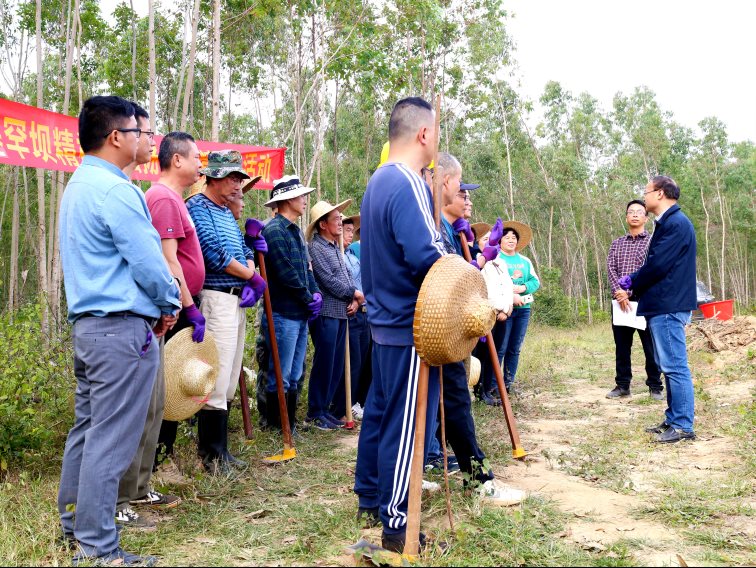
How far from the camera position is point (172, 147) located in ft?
12.1

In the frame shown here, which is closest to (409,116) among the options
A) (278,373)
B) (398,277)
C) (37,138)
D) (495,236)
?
(398,277)

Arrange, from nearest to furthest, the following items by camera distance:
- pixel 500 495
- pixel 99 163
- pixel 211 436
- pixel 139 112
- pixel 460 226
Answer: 1. pixel 99 163
2. pixel 139 112
3. pixel 500 495
4. pixel 211 436
5. pixel 460 226

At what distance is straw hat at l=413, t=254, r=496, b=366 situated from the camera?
263 cm

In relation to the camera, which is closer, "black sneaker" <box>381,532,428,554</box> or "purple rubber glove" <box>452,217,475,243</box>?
"black sneaker" <box>381,532,428,554</box>

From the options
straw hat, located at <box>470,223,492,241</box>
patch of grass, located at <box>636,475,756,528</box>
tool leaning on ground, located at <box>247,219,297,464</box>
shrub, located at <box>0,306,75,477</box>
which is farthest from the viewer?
straw hat, located at <box>470,223,492,241</box>

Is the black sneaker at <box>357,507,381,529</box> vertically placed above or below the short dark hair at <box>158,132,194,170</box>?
below

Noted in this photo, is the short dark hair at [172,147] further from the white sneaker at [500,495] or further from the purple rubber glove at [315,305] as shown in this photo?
the white sneaker at [500,495]

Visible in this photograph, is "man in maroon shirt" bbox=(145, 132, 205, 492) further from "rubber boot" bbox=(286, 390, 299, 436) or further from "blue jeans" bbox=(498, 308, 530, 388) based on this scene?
"blue jeans" bbox=(498, 308, 530, 388)

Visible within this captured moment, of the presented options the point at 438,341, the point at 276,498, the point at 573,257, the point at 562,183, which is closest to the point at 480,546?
the point at 438,341

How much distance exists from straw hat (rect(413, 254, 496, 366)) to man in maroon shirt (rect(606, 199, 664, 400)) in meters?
4.31

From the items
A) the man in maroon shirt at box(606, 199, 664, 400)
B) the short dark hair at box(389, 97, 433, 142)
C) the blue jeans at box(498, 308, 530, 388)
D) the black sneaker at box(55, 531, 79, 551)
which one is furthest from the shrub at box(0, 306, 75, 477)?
the man in maroon shirt at box(606, 199, 664, 400)

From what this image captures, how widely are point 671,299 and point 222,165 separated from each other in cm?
353

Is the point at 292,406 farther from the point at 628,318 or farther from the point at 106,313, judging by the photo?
the point at 628,318

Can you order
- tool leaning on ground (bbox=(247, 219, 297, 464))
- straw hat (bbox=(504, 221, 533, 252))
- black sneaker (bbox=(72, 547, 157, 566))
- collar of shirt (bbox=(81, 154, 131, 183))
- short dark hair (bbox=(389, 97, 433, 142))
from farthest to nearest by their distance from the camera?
straw hat (bbox=(504, 221, 533, 252))
tool leaning on ground (bbox=(247, 219, 297, 464))
short dark hair (bbox=(389, 97, 433, 142))
collar of shirt (bbox=(81, 154, 131, 183))
black sneaker (bbox=(72, 547, 157, 566))
